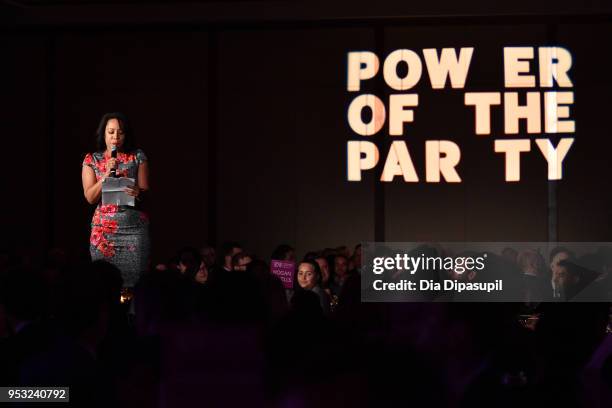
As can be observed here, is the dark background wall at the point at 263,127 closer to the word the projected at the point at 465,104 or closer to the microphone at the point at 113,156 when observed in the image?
the word the projected at the point at 465,104

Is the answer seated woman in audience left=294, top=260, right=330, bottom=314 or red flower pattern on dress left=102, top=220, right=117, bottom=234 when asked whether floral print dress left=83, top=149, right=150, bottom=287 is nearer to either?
red flower pattern on dress left=102, top=220, right=117, bottom=234

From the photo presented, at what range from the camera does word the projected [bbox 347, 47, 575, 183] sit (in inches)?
400

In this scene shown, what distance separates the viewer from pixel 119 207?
473 cm

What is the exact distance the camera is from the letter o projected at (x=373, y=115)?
10375mm

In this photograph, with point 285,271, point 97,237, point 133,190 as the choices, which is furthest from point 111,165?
point 285,271

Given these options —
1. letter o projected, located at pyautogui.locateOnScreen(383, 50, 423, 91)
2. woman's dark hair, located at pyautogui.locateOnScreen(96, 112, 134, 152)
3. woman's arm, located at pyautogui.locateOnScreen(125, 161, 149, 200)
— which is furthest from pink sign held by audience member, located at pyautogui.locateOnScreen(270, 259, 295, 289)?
letter o projected, located at pyautogui.locateOnScreen(383, 50, 423, 91)

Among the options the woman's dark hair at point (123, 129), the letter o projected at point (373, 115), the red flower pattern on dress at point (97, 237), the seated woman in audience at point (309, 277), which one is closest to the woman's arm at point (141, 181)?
the woman's dark hair at point (123, 129)

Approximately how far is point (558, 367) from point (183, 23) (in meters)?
8.94

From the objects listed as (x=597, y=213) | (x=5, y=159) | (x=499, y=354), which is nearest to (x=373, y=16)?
(x=597, y=213)

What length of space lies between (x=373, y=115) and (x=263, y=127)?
1292mm

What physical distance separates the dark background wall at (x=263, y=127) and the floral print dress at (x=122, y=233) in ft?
19.3

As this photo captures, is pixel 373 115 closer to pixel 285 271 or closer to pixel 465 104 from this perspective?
pixel 465 104

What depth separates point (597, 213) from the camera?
10273mm

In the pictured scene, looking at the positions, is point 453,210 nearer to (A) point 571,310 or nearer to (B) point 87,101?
(B) point 87,101
